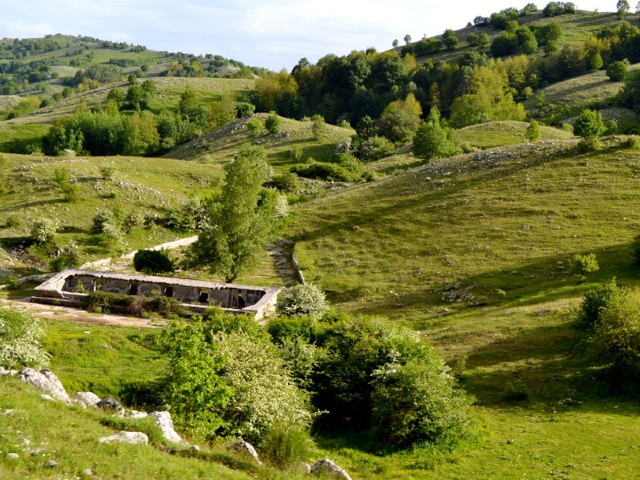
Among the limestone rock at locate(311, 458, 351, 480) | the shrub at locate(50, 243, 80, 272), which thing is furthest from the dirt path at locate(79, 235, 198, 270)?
the limestone rock at locate(311, 458, 351, 480)

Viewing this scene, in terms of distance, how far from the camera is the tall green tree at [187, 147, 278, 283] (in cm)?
4797

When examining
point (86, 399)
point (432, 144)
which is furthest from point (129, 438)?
point (432, 144)

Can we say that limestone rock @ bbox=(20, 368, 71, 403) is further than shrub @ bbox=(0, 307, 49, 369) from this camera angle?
No

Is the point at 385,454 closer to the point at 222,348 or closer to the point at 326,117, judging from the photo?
the point at 222,348

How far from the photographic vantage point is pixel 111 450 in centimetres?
1481

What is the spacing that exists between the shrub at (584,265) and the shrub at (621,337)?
14.4 meters

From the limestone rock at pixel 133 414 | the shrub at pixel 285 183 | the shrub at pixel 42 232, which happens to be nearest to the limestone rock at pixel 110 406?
the limestone rock at pixel 133 414

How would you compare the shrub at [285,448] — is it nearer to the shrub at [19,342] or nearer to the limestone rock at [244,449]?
the limestone rock at [244,449]

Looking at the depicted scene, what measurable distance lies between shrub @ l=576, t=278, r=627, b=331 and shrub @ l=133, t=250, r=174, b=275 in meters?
31.5

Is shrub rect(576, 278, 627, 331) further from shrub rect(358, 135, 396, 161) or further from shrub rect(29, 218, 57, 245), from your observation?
shrub rect(358, 135, 396, 161)

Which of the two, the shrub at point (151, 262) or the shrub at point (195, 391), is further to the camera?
the shrub at point (151, 262)

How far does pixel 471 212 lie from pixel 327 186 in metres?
30.4

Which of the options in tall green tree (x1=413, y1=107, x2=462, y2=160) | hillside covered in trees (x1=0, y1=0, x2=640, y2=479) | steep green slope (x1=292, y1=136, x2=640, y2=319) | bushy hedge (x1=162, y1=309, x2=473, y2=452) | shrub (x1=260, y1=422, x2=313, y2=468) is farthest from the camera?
tall green tree (x1=413, y1=107, x2=462, y2=160)

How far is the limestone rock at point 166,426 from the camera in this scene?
58.4 ft
